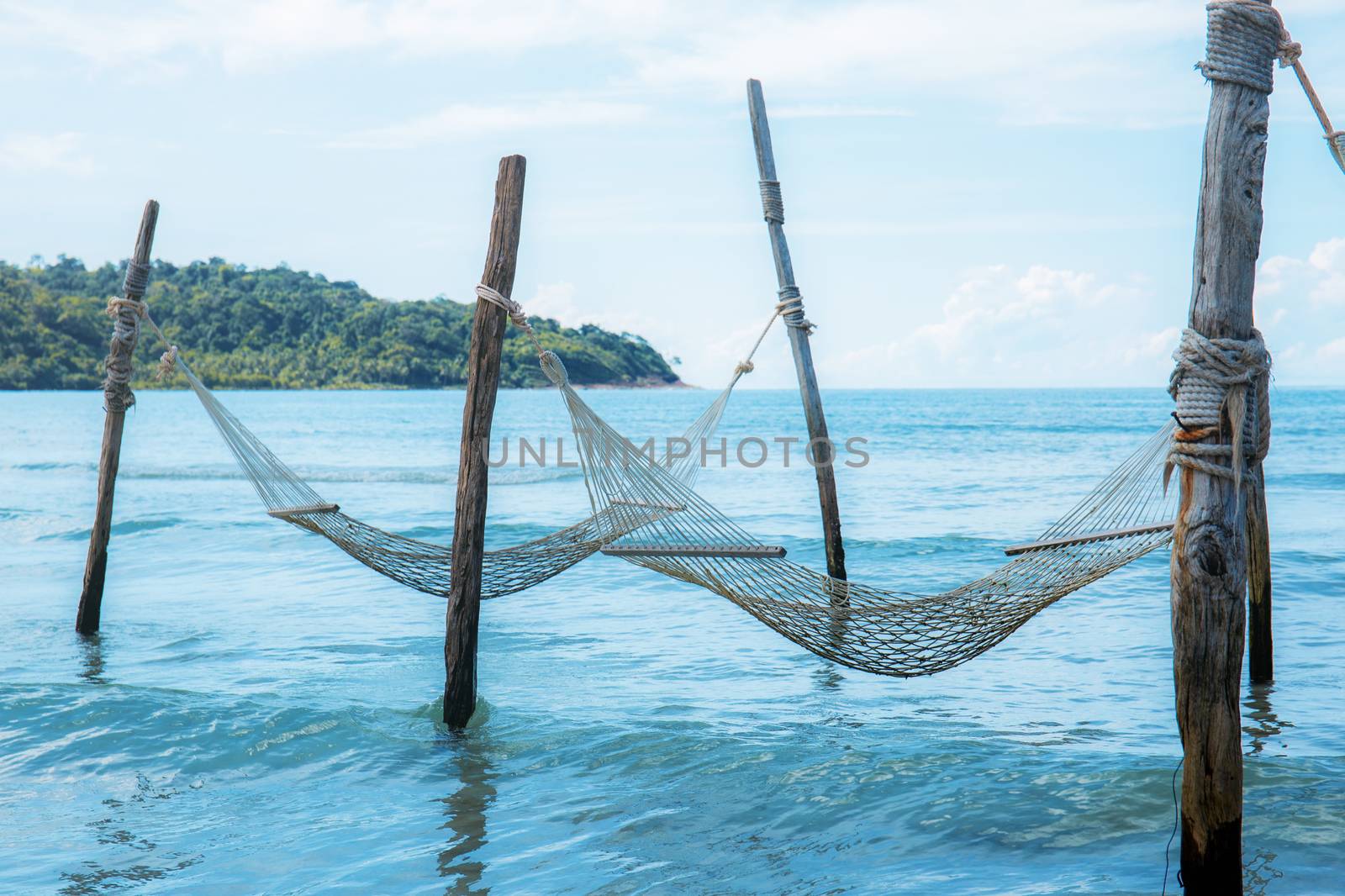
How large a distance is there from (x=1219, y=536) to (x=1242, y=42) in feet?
4.25

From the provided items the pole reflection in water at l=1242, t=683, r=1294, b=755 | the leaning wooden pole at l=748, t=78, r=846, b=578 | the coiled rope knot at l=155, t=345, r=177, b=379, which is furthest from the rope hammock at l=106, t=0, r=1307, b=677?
the leaning wooden pole at l=748, t=78, r=846, b=578

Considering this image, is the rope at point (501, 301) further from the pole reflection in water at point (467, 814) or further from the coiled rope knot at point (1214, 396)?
the coiled rope knot at point (1214, 396)

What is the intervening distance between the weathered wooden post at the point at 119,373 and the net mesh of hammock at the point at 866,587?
276 centimetres

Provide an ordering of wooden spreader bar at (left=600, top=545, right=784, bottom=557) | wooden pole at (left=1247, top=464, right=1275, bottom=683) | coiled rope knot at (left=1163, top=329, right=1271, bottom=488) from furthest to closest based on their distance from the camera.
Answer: wooden pole at (left=1247, top=464, right=1275, bottom=683)
wooden spreader bar at (left=600, top=545, right=784, bottom=557)
coiled rope knot at (left=1163, top=329, right=1271, bottom=488)

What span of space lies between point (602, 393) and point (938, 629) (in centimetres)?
8255

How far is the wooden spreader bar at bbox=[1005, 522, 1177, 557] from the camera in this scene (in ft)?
13.2

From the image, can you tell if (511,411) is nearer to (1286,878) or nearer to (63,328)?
(63,328)

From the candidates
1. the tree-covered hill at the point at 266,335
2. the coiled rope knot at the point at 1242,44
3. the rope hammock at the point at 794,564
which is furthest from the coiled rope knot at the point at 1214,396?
the tree-covered hill at the point at 266,335

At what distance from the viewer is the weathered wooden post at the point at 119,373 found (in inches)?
224

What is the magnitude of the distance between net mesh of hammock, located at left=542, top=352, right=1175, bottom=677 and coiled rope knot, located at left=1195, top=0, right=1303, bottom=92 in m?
1.43

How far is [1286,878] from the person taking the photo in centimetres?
342

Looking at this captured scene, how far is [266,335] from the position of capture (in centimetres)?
7012

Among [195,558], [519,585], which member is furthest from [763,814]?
[195,558]

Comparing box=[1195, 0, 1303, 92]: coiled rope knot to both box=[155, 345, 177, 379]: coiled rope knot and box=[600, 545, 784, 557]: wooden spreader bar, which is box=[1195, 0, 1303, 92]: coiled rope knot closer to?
box=[600, 545, 784, 557]: wooden spreader bar
